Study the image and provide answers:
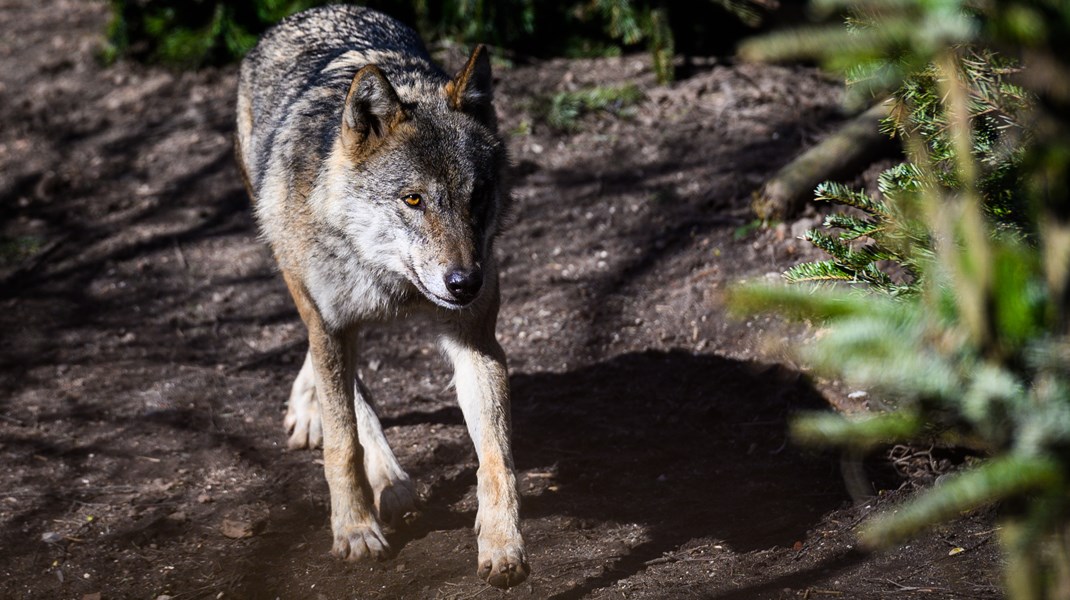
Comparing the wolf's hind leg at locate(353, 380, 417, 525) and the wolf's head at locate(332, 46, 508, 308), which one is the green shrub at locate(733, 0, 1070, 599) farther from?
the wolf's hind leg at locate(353, 380, 417, 525)

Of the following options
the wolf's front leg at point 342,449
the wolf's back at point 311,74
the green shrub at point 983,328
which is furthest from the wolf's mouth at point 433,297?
the green shrub at point 983,328

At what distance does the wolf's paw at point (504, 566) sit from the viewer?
383 cm

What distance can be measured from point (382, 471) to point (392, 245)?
1.28 meters

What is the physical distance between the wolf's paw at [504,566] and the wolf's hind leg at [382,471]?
1031 mm

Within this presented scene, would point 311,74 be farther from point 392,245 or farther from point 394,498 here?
point 394,498

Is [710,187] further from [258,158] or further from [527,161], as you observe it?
[258,158]

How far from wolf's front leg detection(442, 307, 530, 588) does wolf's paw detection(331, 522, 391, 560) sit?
55cm

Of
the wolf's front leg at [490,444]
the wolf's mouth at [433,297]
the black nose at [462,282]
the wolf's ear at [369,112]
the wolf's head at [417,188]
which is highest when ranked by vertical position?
the wolf's ear at [369,112]

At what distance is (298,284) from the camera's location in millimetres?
4711

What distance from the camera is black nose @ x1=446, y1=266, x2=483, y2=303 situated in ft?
13.5

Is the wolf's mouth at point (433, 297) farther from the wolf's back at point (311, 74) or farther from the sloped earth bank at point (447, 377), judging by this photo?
the sloped earth bank at point (447, 377)

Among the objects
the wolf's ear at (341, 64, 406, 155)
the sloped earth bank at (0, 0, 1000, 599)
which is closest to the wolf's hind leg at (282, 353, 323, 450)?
the sloped earth bank at (0, 0, 1000, 599)

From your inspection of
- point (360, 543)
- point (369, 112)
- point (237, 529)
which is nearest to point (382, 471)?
point (360, 543)

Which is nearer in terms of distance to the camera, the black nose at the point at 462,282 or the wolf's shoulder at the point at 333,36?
the black nose at the point at 462,282
